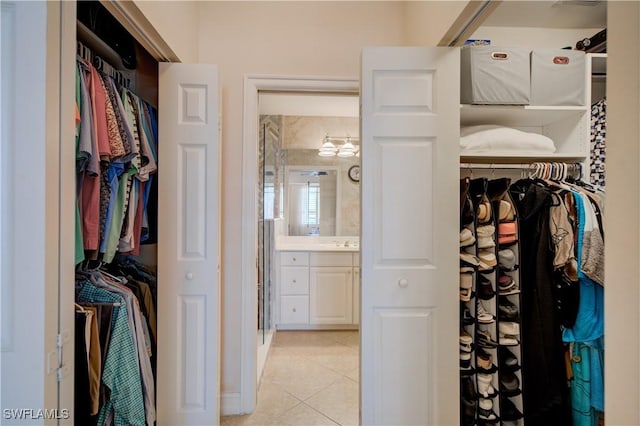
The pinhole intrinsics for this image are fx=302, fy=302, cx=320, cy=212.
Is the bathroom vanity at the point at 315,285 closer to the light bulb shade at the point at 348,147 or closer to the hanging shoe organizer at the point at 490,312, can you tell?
the light bulb shade at the point at 348,147

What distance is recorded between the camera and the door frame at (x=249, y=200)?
1.85m

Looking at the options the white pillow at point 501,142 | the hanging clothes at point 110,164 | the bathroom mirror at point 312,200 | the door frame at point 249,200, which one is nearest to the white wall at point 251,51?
the door frame at point 249,200

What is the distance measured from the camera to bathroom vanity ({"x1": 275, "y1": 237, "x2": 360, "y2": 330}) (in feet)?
10.5

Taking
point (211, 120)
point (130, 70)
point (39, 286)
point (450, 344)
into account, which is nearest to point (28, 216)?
point (39, 286)

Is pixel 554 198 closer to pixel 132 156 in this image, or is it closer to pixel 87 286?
pixel 132 156

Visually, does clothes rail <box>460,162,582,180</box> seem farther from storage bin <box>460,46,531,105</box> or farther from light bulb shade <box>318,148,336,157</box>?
light bulb shade <box>318,148,336,157</box>

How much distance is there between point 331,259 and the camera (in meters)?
3.20

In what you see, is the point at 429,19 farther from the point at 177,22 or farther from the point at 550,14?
the point at 177,22

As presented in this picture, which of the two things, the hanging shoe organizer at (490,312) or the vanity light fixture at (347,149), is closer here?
the hanging shoe organizer at (490,312)

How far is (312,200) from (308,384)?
2.04 m

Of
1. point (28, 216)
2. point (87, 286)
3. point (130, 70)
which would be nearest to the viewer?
point (28, 216)

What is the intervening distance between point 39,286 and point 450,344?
1.57 meters

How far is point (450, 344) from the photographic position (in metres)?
1.44

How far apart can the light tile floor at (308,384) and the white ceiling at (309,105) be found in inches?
90.7
